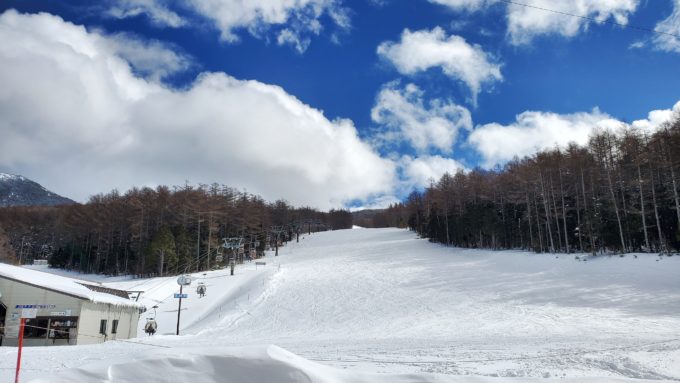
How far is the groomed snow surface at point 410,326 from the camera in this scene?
5.70 metres

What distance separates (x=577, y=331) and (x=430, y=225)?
200 ft

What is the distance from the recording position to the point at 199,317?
33.6 meters

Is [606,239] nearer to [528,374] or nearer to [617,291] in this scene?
[617,291]

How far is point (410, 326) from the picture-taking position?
75.2 feet

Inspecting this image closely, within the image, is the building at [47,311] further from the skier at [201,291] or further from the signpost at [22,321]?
the skier at [201,291]

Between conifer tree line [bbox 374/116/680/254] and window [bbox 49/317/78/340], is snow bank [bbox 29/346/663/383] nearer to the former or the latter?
window [bbox 49/317/78/340]

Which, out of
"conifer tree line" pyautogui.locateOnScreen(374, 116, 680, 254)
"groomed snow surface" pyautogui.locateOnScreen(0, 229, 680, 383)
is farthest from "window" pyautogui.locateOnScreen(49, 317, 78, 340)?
"conifer tree line" pyautogui.locateOnScreen(374, 116, 680, 254)

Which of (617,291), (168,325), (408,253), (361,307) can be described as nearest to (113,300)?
(168,325)

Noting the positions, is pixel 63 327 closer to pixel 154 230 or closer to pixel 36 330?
pixel 36 330

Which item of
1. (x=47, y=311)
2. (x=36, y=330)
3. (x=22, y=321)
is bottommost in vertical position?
(x=36, y=330)

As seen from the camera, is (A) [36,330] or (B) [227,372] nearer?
(B) [227,372]

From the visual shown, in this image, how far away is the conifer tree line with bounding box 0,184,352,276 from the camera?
59406mm

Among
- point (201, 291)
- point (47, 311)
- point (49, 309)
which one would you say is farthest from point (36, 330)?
point (201, 291)

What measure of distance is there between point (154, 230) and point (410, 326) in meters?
55.4
